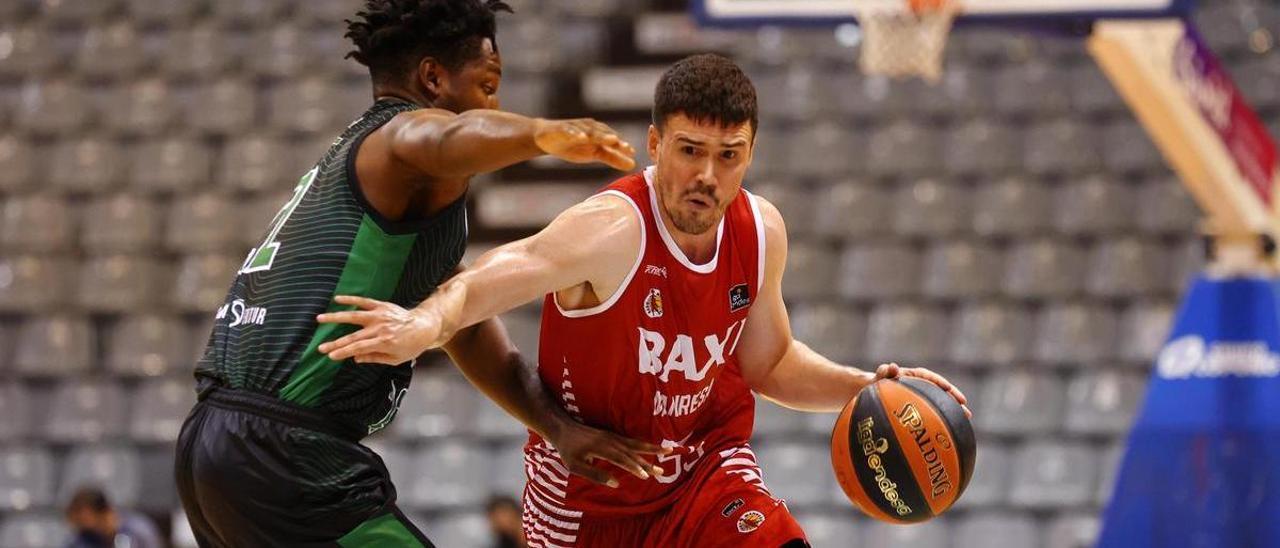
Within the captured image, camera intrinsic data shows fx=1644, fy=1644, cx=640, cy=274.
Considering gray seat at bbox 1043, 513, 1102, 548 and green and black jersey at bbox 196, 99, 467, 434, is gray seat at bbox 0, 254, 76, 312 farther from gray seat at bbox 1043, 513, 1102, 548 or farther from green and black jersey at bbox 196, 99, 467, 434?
green and black jersey at bbox 196, 99, 467, 434

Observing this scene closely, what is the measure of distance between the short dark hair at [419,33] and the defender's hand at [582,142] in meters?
0.58

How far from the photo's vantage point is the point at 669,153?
391 cm

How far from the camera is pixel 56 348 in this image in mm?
11016

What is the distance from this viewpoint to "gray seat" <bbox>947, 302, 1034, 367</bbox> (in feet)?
32.2

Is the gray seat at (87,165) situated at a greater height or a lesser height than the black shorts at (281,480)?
lesser

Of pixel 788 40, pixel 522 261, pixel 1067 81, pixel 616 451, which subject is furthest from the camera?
pixel 788 40

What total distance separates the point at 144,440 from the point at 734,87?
7657 millimetres

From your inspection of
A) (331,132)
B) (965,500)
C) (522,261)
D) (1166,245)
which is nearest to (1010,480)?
(965,500)

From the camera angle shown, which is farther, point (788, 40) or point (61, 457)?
point (788, 40)

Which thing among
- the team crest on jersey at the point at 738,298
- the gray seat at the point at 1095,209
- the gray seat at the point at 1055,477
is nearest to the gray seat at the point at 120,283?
the gray seat at the point at 1055,477

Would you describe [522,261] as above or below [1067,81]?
above

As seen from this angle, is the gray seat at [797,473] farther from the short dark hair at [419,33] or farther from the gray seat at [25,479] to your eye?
the short dark hair at [419,33]

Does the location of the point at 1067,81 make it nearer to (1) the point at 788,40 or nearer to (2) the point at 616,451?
(1) the point at 788,40

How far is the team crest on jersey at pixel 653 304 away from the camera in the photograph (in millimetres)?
3996
